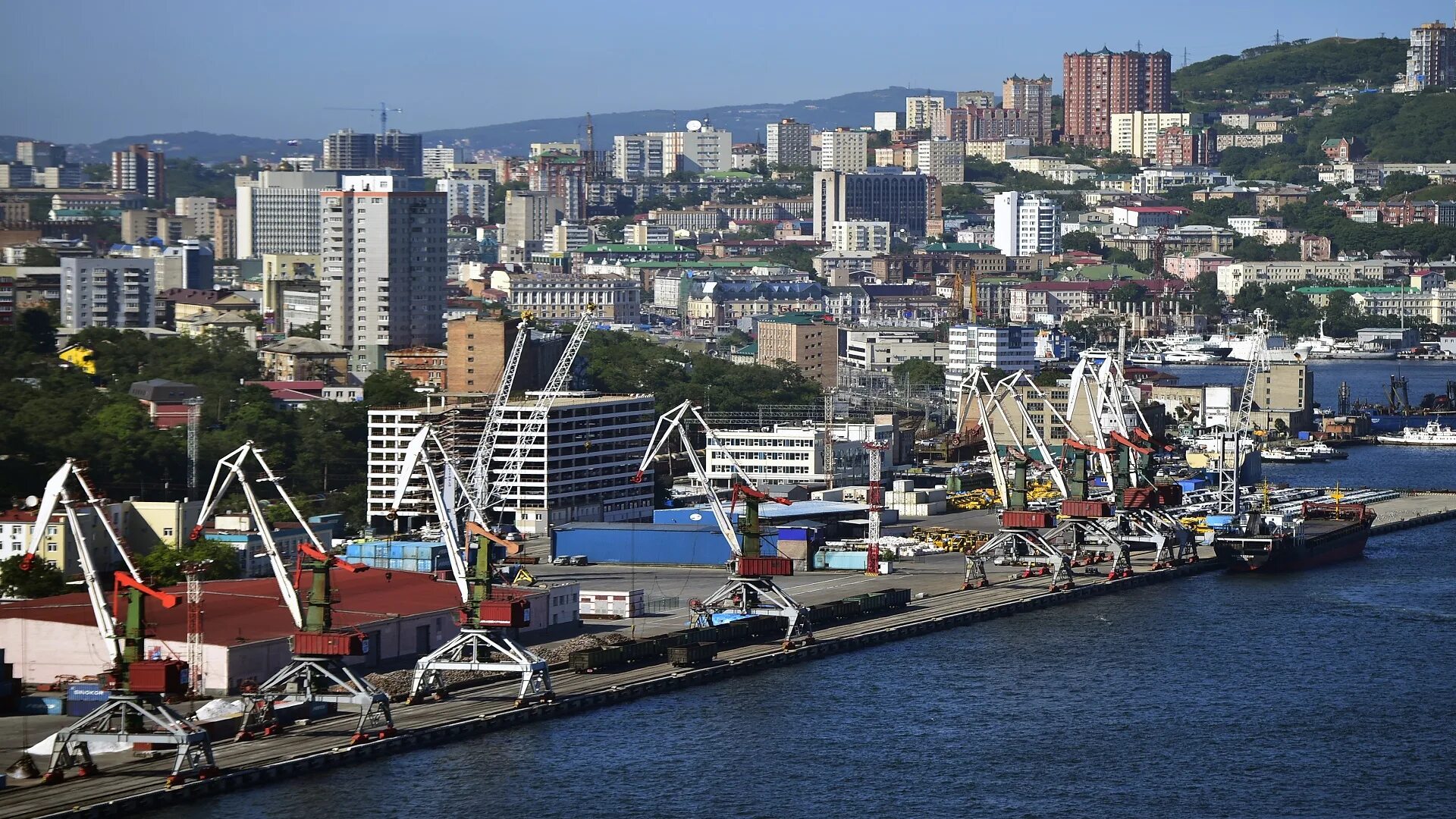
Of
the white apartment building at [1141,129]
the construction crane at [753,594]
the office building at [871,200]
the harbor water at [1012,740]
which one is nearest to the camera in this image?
the harbor water at [1012,740]

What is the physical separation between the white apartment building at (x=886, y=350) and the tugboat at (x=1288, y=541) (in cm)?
3024

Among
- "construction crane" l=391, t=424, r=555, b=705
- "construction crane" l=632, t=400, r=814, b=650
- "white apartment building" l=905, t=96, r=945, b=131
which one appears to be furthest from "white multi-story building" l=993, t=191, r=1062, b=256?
"construction crane" l=391, t=424, r=555, b=705

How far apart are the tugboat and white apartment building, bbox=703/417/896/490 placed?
6.87 m

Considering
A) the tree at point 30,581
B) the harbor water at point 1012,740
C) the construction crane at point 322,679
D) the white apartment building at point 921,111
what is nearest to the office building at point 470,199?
the white apartment building at point 921,111

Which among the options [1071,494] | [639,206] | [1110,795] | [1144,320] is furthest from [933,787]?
[639,206]

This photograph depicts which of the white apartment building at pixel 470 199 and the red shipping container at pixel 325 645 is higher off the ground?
Answer: the white apartment building at pixel 470 199

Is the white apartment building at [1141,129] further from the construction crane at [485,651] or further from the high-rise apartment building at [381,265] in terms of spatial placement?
the construction crane at [485,651]

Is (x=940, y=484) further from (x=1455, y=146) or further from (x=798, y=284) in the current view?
(x=1455, y=146)

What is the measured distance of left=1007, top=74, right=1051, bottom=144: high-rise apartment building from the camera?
452 feet

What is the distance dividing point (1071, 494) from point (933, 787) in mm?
14881

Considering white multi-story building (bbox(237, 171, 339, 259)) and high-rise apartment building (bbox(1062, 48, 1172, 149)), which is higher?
high-rise apartment building (bbox(1062, 48, 1172, 149))

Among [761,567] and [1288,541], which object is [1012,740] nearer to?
[761,567]

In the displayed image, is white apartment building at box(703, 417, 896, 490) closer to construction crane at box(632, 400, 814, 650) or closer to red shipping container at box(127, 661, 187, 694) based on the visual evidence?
construction crane at box(632, 400, 814, 650)

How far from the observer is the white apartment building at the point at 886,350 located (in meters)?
67.6
